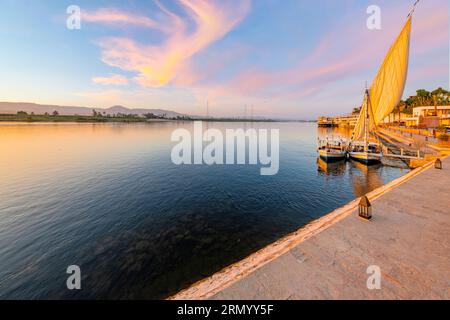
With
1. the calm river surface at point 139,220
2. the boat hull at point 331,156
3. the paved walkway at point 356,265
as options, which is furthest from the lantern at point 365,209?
the boat hull at point 331,156

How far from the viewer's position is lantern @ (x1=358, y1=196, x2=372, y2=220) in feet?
28.7

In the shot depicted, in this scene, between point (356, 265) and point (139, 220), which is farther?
point (139, 220)

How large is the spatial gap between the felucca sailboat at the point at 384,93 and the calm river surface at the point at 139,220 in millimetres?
8447

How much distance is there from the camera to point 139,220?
1324 centimetres

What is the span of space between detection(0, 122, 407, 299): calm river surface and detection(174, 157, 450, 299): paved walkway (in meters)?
4.20

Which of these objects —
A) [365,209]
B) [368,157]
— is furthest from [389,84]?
[365,209]

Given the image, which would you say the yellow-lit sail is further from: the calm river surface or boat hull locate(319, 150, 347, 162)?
the calm river surface

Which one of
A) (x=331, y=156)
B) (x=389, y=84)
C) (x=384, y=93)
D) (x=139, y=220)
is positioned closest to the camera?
(x=139, y=220)

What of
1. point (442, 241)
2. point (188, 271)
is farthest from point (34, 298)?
point (442, 241)

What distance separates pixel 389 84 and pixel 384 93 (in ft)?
5.41

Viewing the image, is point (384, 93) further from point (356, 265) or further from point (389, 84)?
point (356, 265)

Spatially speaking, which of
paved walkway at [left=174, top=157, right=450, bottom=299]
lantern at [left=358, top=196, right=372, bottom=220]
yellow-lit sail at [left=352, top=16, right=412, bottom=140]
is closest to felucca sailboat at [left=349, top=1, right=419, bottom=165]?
yellow-lit sail at [left=352, top=16, right=412, bottom=140]

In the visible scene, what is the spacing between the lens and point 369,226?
823cm

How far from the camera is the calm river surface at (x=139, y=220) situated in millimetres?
8500
